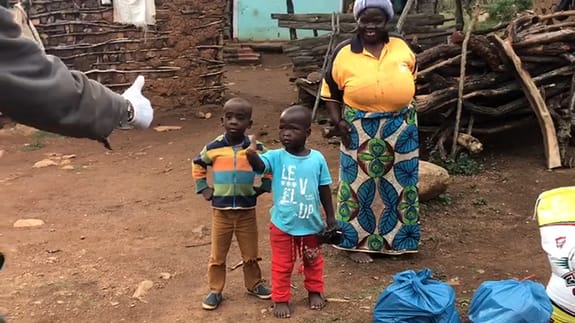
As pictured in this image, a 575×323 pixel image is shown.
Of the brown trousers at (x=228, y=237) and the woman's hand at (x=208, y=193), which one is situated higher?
the woman's hand at (x=208, y=193)

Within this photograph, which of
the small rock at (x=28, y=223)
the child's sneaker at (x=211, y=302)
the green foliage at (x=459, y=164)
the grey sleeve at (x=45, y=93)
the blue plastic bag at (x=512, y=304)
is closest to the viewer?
the grey sleeve at (x=45, y=93)

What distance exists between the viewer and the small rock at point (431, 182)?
5863 mm

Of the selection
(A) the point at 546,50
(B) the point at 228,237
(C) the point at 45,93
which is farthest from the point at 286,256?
(A) the point at 546,50

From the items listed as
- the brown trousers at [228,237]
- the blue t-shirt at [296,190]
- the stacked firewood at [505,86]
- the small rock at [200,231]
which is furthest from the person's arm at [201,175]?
the stacked firewood at [505,86]

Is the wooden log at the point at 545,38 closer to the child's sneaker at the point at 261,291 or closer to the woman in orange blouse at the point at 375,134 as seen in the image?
the woman in orange blouse at the point at 375,134

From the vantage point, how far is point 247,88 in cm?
1199

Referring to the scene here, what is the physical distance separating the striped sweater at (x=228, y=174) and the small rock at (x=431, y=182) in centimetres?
224

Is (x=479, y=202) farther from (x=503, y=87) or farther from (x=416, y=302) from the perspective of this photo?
(x=416, y=302)

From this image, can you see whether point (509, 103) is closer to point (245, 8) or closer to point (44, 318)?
point (44, 318)

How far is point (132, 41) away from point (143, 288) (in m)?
5.75

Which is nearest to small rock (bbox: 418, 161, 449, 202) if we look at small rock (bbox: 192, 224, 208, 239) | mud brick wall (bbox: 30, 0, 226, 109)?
small rock (bbox: 192, 224, 208, 239)

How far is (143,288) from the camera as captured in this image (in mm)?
4523

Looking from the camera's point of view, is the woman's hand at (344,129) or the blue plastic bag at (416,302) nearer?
the blue plastic bag at (416,302)

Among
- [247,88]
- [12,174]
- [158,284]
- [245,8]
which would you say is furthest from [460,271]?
[245,8]
